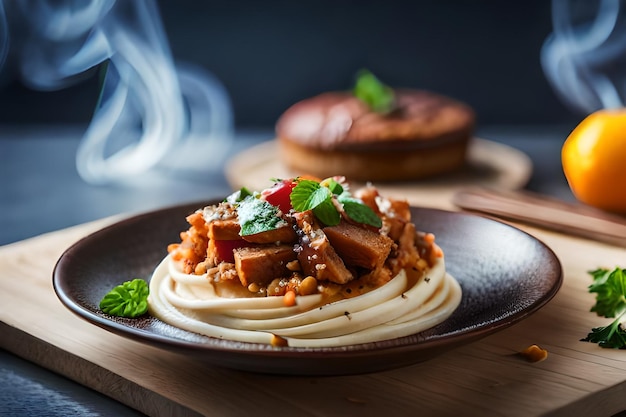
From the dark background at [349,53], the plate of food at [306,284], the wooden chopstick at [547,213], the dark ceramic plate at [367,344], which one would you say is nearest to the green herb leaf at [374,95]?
the wooden chopstick at [547,213]

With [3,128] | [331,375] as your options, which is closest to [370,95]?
[331,375]

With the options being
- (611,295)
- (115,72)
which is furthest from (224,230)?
(115,72)

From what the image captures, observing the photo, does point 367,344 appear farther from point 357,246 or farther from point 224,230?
point 224,230

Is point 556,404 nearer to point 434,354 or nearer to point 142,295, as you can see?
point 434,354

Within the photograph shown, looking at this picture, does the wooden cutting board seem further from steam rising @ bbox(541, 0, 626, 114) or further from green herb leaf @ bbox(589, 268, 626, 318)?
steam rising @ bbox(541, 0, 626, 114)

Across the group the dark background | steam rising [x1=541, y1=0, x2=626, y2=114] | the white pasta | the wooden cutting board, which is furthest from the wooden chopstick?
the dark background

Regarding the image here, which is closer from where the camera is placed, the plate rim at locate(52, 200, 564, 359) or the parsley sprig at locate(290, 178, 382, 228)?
the plate rim at locate(52, 200, 564, 359)

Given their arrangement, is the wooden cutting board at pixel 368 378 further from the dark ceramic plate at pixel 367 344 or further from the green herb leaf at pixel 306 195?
the green herb leaf at pixel 306 195
